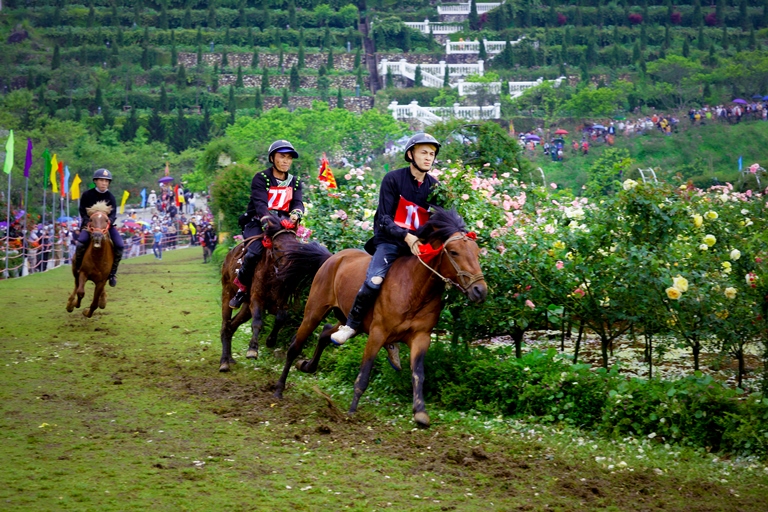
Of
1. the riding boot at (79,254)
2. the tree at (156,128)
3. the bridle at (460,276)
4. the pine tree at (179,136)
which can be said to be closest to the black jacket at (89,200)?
the riding boot at (79,254)

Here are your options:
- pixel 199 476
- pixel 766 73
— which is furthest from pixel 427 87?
pixel 199 476

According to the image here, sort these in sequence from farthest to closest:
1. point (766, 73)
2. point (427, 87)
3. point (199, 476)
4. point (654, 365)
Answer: point (427, 87), point (766, 73), point (654, 365), point (199, 476)

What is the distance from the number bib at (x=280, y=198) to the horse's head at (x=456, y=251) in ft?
9.87

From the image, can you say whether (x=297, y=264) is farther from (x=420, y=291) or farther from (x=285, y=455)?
(x=285, y=455)

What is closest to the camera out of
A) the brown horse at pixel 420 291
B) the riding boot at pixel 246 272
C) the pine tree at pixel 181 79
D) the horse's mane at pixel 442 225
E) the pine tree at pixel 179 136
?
the brown horse at pixel 420 291

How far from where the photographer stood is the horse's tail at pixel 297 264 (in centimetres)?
1010

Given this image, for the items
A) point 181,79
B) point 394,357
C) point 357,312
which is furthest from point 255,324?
point 181,79

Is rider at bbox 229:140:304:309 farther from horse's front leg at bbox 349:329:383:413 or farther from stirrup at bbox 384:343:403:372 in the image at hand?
horse's front leg at bbox 349:329:383:413

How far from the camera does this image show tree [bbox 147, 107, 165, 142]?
7738 cm

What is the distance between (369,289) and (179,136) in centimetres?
7254

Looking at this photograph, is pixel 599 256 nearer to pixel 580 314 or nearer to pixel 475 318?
pixel 580 314

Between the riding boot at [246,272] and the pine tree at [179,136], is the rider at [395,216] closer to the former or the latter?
A: the riding boot at [246,272]

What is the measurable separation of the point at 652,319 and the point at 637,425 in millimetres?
1171

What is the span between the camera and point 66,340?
12766mm
